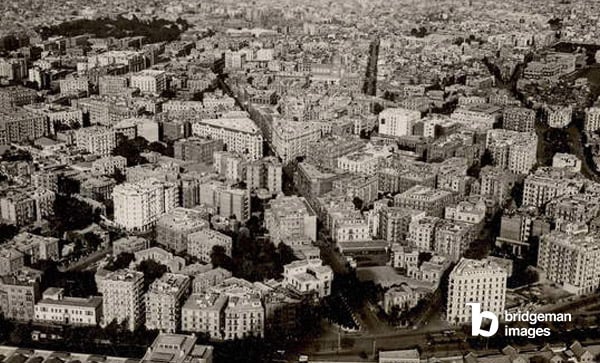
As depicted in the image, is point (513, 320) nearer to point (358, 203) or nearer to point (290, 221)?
point (290, 221)

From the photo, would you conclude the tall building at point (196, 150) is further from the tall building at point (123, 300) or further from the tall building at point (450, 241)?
the tall building at point (123, 300)

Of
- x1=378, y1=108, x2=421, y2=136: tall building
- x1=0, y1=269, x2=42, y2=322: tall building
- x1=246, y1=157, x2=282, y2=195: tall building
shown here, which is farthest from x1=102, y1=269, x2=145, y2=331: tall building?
x1=378, y1=108, x2=421, y2=136: tall building

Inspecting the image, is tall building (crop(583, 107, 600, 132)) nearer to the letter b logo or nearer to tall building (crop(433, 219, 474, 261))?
tall building (crop(433, 219, 474, 261))

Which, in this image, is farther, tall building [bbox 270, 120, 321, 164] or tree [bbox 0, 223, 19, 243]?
tall building [bbox 270, 120, 321, 164]

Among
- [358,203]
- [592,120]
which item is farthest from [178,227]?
[592,120]

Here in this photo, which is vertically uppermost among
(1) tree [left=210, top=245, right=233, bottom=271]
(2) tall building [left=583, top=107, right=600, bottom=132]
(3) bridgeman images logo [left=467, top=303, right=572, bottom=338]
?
(2) tall building [left=583, top=107, right=600, bottom=132]

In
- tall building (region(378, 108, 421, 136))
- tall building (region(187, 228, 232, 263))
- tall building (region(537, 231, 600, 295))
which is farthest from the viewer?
tall building (region(378, 108, 421, 136))

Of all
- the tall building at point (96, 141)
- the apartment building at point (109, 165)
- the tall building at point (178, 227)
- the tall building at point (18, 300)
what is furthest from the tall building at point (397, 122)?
the tall building at point (18, 300)
